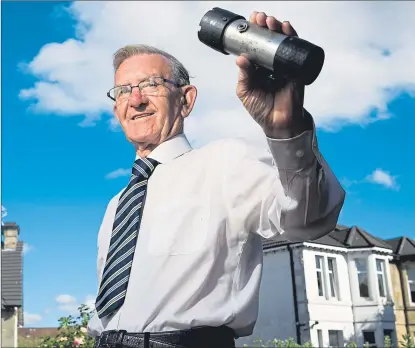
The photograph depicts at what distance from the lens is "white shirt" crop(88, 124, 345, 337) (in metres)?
2.15

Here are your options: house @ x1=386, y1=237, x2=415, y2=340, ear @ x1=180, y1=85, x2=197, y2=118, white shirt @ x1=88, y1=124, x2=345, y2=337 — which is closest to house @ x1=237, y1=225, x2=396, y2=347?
house @ x1=386, y1=237, x2=415, y2=340

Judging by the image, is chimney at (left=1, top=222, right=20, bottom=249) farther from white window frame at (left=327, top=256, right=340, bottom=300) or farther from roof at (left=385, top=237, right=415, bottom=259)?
roof at (left=385, top=237, right=415, bottom=259)

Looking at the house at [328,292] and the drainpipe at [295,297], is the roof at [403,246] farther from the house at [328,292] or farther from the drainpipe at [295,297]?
the drainpipe at [295,297]

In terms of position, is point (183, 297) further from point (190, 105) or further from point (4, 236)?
point (4, 236)

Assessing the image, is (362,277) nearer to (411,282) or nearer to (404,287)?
(404,287)

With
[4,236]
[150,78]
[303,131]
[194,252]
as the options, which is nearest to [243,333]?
[194,252]

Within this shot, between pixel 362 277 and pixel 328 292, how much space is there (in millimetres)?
2241

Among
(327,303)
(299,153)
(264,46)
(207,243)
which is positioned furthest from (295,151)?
(327,303)

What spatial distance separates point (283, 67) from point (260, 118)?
7.0 inches

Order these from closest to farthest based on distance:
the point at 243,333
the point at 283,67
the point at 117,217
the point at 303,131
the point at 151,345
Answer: the point at 283,67 < the point at 303,131 < the point at 151,345 < the point at 243,333 < the point at 117,217

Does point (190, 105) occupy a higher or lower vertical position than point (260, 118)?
higher

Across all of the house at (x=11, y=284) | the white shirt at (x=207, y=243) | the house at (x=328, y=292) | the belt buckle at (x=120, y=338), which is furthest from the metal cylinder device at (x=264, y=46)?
the house at (x=328, y=292)

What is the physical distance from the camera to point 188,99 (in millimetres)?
2760

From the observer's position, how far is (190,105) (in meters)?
2.76
